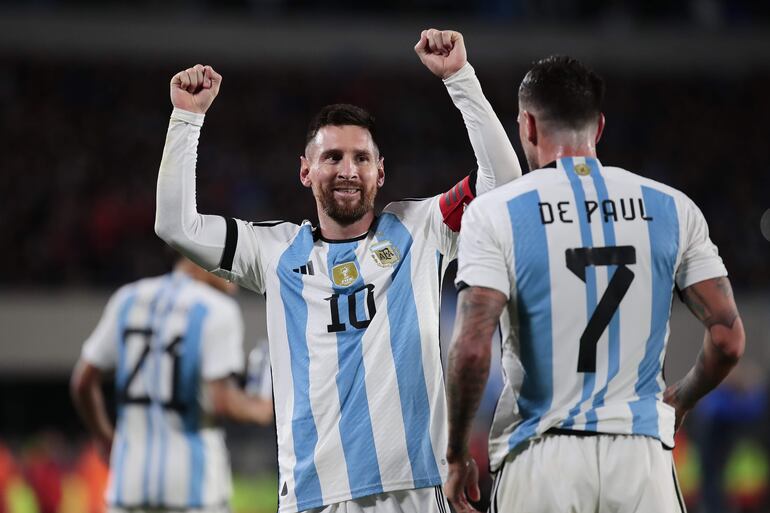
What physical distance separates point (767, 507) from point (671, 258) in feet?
28.9

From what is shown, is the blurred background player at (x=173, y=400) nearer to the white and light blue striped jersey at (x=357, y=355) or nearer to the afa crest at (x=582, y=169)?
the white and light blue striped jersey at (x=357, y=355)

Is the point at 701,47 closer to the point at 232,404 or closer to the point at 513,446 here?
the point at 232,404

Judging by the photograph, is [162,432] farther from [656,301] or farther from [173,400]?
[656,301]

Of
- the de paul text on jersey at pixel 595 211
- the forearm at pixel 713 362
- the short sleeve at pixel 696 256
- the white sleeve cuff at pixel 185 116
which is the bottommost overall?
the forearm at pixel 713 362

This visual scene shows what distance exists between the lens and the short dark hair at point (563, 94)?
3297mm

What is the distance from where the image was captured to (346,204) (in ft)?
12.7

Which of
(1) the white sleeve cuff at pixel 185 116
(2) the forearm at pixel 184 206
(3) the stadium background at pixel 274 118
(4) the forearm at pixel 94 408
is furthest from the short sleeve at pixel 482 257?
(3) the stadium background at pixel 274 118

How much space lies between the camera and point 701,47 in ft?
72.5

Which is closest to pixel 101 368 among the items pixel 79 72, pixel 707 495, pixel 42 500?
pixel 42 500

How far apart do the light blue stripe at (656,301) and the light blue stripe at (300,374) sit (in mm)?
1128

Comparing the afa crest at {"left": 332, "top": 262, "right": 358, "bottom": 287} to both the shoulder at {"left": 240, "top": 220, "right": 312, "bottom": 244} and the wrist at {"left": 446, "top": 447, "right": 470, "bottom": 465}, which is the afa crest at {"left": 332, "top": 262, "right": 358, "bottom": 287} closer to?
the shoulder at {"left": 240, "top": 220, "right": 312, "bottom": 244}

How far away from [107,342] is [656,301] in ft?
12.0

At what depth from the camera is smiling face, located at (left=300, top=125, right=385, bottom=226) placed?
3879 mm

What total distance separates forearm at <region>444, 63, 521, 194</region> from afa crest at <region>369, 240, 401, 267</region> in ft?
1.19
